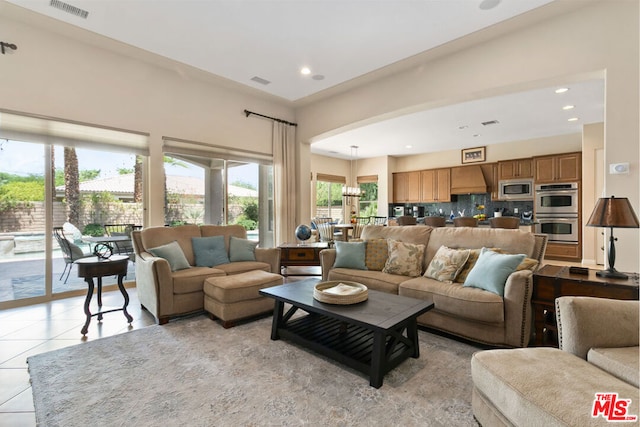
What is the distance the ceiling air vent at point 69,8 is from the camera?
2.88 meters

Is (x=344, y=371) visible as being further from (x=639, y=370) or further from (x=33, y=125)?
(x=33, y=125)

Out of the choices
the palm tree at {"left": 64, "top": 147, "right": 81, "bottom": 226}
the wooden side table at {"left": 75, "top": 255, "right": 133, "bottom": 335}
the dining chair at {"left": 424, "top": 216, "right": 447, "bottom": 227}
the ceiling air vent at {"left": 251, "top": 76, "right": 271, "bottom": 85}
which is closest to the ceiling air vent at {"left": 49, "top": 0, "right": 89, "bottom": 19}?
the palm tree at {"left": 64, "top": 147, "right": 81, "bottom": 226}

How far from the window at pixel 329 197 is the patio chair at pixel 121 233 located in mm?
5564

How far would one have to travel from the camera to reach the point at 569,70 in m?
2.94

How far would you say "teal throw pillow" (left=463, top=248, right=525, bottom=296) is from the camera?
2.41 m

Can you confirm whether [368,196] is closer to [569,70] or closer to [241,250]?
[241,250]

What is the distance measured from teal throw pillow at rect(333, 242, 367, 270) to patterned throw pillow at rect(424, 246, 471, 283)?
755mm

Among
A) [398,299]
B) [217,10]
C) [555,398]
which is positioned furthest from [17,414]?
[217,10]

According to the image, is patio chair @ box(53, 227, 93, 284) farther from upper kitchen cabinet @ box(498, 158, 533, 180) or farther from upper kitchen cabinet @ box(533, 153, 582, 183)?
upper kitchen cabinet @ box(533, 153, 582, 183)

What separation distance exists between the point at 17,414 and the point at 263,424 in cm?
140

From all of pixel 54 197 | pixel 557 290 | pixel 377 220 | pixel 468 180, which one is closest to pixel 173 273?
pixel 54 197

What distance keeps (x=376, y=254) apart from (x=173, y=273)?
7.34ft

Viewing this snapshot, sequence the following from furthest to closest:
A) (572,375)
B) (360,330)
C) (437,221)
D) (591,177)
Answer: (591,177)
(437,221)
(360,330)
(572,375)

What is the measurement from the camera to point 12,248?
11.6 ft
